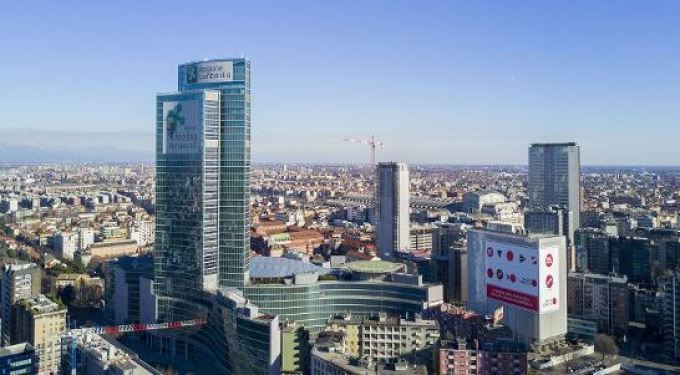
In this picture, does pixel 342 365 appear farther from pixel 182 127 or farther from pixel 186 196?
pixel 182 127

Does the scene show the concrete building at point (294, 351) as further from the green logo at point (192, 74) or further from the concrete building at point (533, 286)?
the green logo at point (192, 74)

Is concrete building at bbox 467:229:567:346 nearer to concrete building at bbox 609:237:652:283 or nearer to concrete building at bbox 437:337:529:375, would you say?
concrete building at bbox 437:337:529:375

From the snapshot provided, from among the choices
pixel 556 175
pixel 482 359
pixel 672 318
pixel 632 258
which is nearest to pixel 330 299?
pixel 482 359

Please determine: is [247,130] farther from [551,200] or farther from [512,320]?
[551,200]

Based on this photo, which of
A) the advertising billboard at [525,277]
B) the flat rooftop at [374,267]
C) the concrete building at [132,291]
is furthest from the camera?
the concrete building at [132,291]

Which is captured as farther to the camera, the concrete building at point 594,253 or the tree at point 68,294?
the concrete building at point 594,253

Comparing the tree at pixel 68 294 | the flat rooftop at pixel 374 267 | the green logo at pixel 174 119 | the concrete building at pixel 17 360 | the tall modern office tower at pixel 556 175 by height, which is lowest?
the tree at pixel 68 294

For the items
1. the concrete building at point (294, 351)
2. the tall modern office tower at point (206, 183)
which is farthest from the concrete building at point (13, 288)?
the concrete building at point (294, 351)
